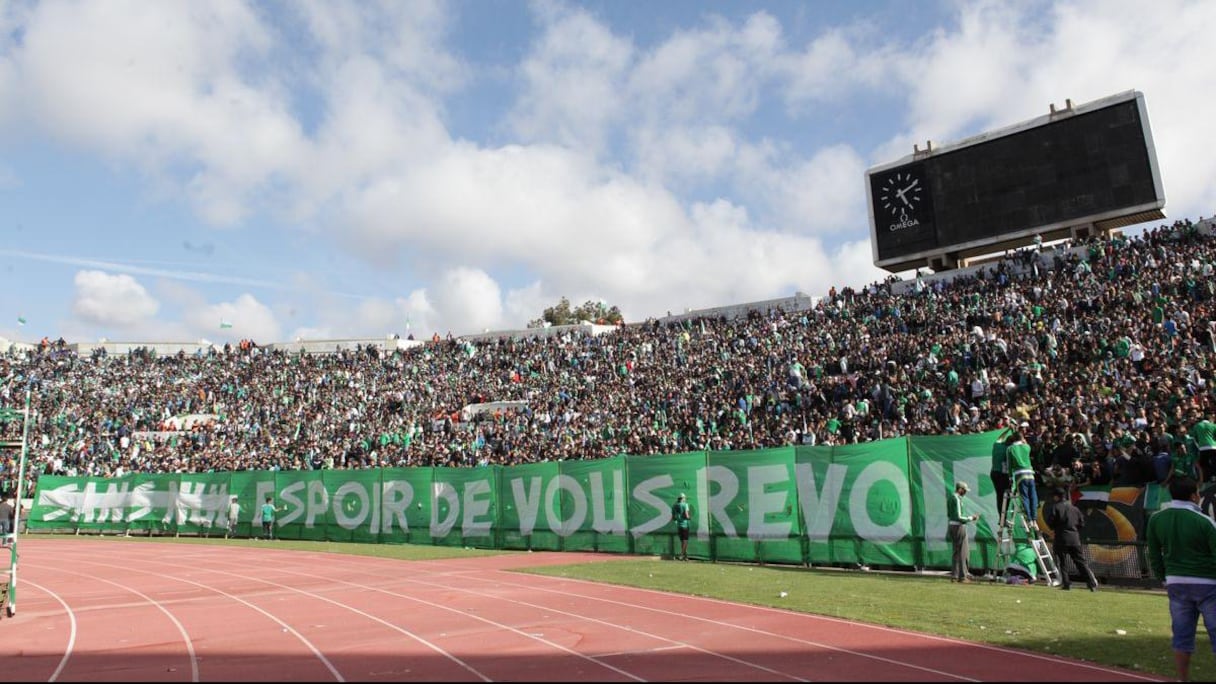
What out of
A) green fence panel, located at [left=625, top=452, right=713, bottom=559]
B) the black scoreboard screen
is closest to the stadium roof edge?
the black scoreboard screen

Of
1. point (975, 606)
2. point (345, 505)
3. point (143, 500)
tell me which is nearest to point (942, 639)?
point (975, 606)

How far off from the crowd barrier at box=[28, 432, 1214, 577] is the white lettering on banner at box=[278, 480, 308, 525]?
59 millimetres

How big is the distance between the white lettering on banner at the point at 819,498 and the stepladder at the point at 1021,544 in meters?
3.64

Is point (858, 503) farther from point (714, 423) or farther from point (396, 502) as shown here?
point (396, 502)

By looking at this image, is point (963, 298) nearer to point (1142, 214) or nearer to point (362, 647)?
point (1142, 214)

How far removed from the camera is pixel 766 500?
19.3m

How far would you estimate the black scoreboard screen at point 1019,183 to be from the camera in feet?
111

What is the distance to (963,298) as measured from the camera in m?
32.9

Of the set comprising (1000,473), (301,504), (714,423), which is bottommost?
(1000,473)

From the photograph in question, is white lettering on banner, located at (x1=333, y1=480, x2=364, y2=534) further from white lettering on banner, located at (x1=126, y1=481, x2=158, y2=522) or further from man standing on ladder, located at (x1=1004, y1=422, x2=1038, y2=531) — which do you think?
man standing on ladder, located at (x1=1004, y1=422, x2=1038, y2=531)

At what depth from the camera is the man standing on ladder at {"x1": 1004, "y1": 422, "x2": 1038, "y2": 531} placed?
1420cm

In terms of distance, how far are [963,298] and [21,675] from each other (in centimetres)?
3163

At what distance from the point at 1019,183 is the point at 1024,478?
86.3 feet

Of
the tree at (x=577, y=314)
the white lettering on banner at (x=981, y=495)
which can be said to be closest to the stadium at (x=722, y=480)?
the white lettering on banner at (x=981, y=495)
